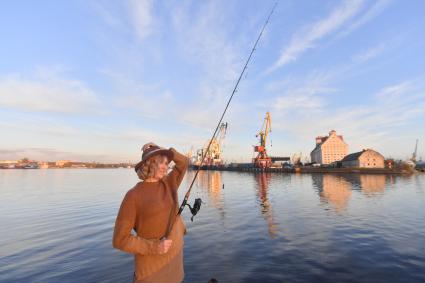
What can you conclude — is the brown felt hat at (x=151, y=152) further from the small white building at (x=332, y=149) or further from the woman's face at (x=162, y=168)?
the small white building at (x=332, y=149)

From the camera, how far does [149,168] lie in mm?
3893

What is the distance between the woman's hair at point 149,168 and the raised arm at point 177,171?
1.05 ft

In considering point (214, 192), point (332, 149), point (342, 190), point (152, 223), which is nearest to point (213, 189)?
point (214, 192)

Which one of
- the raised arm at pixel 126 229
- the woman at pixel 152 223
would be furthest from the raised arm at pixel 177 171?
the raised arm at pixel 126 229

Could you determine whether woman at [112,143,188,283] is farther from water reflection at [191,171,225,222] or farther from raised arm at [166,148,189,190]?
water reflection at [191,171,225,222]

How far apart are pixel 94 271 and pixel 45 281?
170 centimetres

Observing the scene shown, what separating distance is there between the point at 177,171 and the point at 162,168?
49 centimetres

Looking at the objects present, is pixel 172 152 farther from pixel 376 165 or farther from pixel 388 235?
pixel 376 165

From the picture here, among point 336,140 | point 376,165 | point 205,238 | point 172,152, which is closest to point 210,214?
point 205,238

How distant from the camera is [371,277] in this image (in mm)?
10219

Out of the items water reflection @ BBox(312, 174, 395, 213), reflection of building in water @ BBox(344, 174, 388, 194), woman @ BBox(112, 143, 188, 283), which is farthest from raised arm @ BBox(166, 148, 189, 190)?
reflection of building in water @ BBox(344, 174, 388, 194)

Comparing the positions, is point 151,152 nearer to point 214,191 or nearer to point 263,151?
point 214,191

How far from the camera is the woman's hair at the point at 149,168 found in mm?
3865

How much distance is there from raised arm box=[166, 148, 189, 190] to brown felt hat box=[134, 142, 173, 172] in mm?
175
